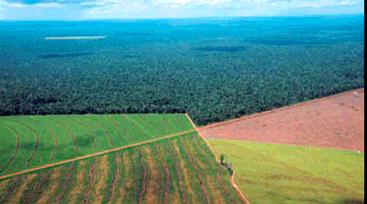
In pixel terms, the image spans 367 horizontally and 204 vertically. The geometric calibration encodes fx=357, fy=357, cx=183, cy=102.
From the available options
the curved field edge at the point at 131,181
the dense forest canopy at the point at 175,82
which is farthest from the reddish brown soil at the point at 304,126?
the curved field edge at the point at 131,181

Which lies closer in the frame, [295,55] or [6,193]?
[6,193]

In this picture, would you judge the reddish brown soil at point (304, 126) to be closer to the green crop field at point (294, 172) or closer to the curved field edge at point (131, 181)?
the green crop field at point (294, 172)

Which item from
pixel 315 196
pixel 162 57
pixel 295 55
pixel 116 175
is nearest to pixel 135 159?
pixel 116 175

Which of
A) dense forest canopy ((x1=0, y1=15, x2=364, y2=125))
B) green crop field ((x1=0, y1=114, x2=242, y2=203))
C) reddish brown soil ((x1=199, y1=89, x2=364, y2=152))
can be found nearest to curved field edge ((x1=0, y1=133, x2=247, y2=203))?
green crop field ((x1=0, y1=114, x2=242, y2=203))

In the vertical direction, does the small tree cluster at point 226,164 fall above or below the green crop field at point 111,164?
below

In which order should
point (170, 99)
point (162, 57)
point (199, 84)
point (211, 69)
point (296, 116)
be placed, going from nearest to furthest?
point (296, 116)
point (170, 99)
point (199, 84)
point (211, 69)
point (162, 57)

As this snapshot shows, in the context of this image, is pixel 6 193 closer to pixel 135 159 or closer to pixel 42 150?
pixel 42 150

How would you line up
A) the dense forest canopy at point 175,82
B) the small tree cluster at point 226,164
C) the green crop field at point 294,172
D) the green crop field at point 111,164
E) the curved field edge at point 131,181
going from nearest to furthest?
1. the green crop field at point 294,172
2. the curved field edge at point 131,181
3. the green crop field at point 111,164
4. the small tree cluster at point 226,164
5. the dense forest canopy at point 175,82
